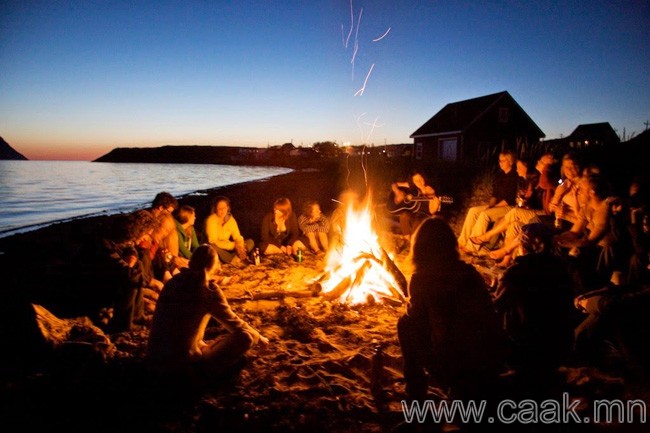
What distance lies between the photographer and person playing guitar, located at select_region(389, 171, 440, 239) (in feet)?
28.9

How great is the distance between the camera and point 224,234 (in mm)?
7980

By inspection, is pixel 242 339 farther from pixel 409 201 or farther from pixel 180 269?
pixel 409 201

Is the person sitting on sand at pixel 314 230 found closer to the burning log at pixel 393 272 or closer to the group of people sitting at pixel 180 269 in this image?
the group of people sitting at pixel 180 269

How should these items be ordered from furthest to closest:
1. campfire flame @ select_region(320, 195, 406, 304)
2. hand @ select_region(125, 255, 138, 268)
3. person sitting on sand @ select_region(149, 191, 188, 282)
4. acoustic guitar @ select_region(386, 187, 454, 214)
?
acoustic guitar @ select_region(386, 187, 454, 214) → person sitting on sand @ select_region(149, 191, 188, 282) → campfire flame @ select_region(320, 195, 406, 304) → hand @ select_region(125, 255, 138, 268)

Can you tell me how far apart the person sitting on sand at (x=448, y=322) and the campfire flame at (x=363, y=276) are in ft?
8.88

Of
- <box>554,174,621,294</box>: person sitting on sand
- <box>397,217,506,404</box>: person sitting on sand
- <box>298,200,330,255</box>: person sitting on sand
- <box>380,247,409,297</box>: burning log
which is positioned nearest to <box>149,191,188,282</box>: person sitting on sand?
<box>298,200,330,255</box>: person sitting on sand

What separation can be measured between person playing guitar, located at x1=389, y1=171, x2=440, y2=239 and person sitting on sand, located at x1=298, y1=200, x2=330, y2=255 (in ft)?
5.99

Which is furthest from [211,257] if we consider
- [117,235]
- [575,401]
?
[575,401]

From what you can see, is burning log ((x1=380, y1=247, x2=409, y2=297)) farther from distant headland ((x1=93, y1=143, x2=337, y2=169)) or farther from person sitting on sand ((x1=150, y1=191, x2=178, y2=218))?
distant headland ((x1=93, y1=143, x2=337, y2=169))

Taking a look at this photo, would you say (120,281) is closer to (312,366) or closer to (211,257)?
(211,257)

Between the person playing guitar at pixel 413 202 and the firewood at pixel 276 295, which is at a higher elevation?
the person playing guitar at pixel 413 202

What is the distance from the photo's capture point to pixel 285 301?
19.6 ft

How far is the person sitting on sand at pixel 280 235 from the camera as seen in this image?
27.5 ft

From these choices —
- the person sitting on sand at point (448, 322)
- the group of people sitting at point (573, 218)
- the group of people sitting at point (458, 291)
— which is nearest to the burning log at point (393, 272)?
the group of people sitting at point (573, 218)
